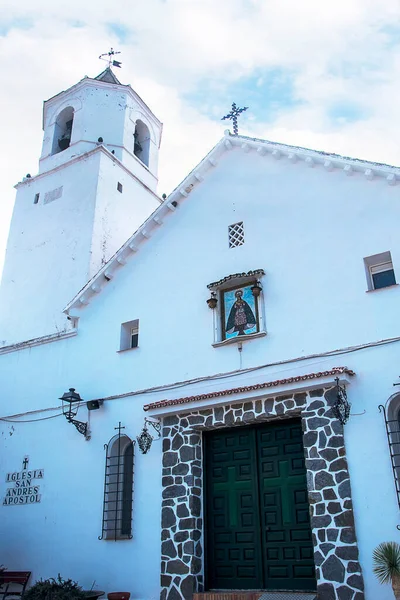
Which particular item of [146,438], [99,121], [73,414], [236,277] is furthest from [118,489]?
[99,121]

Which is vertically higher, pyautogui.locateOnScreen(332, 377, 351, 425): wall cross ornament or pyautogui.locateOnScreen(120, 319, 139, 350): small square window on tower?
pyautogui.locateOnScreen(120, 319, 139, 350): small square window on tower

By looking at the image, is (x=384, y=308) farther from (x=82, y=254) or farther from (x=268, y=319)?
(x=82, y=254)

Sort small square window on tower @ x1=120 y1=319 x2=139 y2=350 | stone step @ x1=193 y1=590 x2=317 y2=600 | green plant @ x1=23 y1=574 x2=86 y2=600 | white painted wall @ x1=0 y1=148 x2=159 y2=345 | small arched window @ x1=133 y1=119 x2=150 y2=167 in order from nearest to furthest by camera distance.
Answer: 1. stone step @ x1=193 y1=590 x2=317 y2=600
2. green plant @ x1=23 y1=574 x2=86 y2=600
3. small square window on tower @ x1=120 y1=319 x2=139 y2=350
4. white painted wall @ x1=0 y1=148 x2=159 y2=345
5. small arched window @ x1=133 y1=119 x2=150 y2=167

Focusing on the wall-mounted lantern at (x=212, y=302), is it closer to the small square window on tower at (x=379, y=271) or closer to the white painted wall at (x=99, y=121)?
the small square window on tower at (x=379, y=271)

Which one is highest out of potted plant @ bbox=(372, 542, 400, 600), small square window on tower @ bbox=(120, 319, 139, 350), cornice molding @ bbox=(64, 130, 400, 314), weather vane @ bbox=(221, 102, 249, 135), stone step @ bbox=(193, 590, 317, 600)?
weather vane @ bbox=(221, 102, 249, 135)

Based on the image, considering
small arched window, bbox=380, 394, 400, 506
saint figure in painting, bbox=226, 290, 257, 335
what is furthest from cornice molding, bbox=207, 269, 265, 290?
small arched window, bbox=380, 394, 400, 506

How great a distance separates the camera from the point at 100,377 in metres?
13.2

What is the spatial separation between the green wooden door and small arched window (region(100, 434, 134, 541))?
1.77 meters

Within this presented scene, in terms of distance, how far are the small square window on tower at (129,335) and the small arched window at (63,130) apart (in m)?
8.79

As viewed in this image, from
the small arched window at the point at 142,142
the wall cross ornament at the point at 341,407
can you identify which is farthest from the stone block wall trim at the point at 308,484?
the small arched window at the point at 142,142

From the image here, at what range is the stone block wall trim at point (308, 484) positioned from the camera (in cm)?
904

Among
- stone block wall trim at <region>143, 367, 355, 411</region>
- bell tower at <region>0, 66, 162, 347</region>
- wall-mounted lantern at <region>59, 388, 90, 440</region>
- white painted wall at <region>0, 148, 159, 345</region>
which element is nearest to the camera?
stone block wall trim at <region>143, 367, 355, 411</region>

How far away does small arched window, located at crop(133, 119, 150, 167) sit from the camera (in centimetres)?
2062

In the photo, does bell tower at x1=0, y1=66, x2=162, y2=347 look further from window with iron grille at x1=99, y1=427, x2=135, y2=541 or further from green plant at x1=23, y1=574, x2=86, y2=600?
green plant at x1=23, y1=574, x2=86, y2=600
